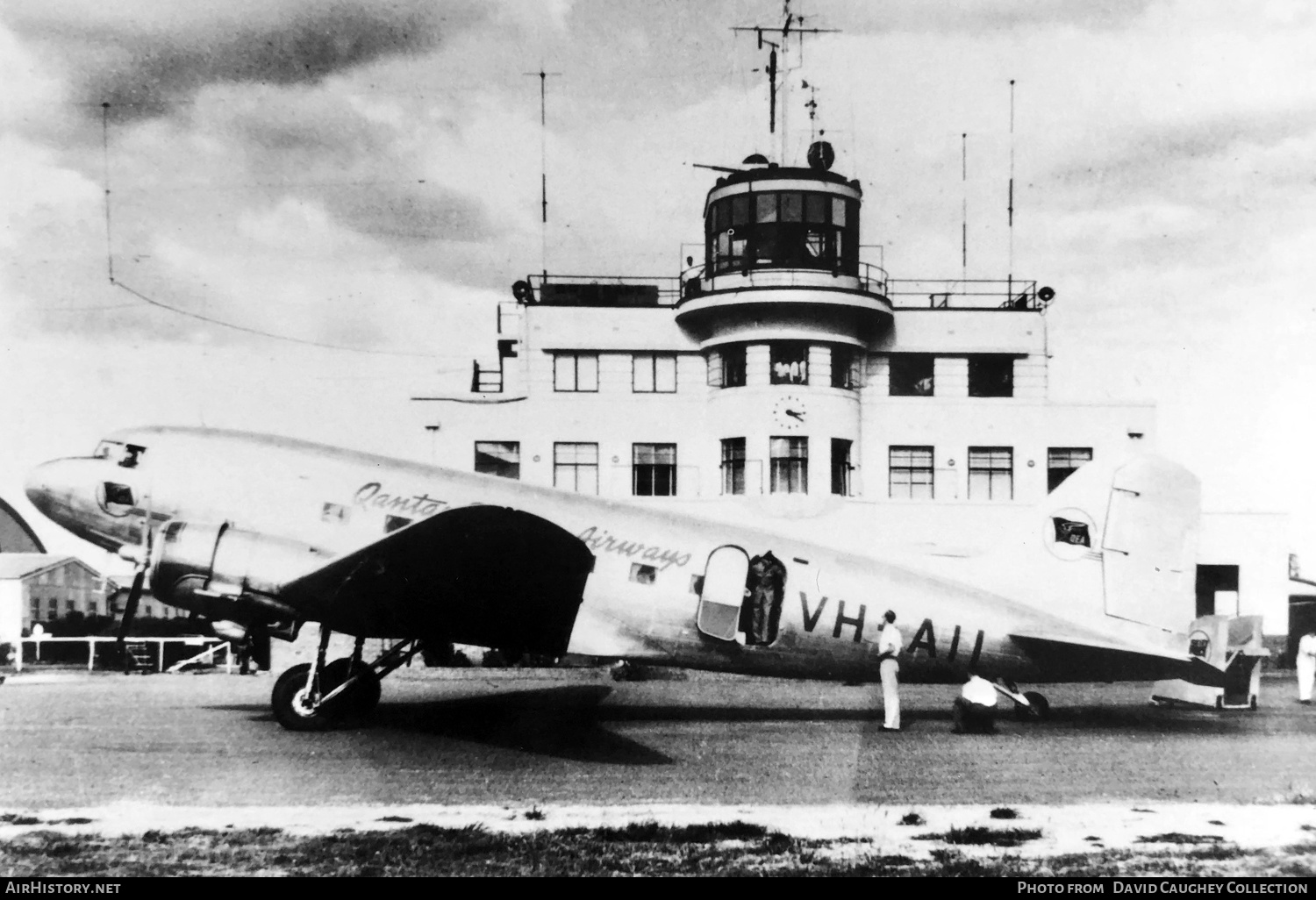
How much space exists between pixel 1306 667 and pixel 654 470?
9.15 meters

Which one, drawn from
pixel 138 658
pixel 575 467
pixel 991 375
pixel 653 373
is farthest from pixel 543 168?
pixel 138 658

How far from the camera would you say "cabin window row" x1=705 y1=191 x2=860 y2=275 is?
15742 mm

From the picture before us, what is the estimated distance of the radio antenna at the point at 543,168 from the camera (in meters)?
8.52

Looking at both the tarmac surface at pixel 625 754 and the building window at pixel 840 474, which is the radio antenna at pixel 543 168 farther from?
the tarmac surface at pixel 625 754

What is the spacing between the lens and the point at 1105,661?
9.70 m

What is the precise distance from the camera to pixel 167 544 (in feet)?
27.9

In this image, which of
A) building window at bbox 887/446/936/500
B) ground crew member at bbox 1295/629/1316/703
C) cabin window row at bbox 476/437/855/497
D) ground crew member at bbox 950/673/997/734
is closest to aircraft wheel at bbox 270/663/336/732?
cabin window row at bbox 476/437/855/497

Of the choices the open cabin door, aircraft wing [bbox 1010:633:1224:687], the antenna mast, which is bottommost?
aircraft wing [bbox 1010:633:1224:687]

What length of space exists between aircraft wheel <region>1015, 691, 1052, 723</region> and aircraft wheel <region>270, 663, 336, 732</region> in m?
7.40

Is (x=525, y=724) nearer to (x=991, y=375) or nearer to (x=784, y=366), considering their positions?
(x=784, y=366)

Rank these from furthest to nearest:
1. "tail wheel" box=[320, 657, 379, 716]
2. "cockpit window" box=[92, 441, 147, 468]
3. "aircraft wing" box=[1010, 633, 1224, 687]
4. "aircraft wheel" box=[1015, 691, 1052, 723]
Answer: "aircraft wheel" box=[1015, 691, 1052, 723] → "aircraft wing" box=[1010, 633, 1224, 687] → "cockpit window" box=[92, 441, 147, 468] → "tail wheel" box=[320, 657, 379, 716]

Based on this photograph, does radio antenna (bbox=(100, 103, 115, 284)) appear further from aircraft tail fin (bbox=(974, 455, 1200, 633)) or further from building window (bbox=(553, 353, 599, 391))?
aircraft tail fin (bbox=(974, 455, 1200, 633))

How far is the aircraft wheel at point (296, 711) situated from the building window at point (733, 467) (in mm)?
5277

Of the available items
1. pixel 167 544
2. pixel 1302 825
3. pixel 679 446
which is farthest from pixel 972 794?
pixel 167 544
